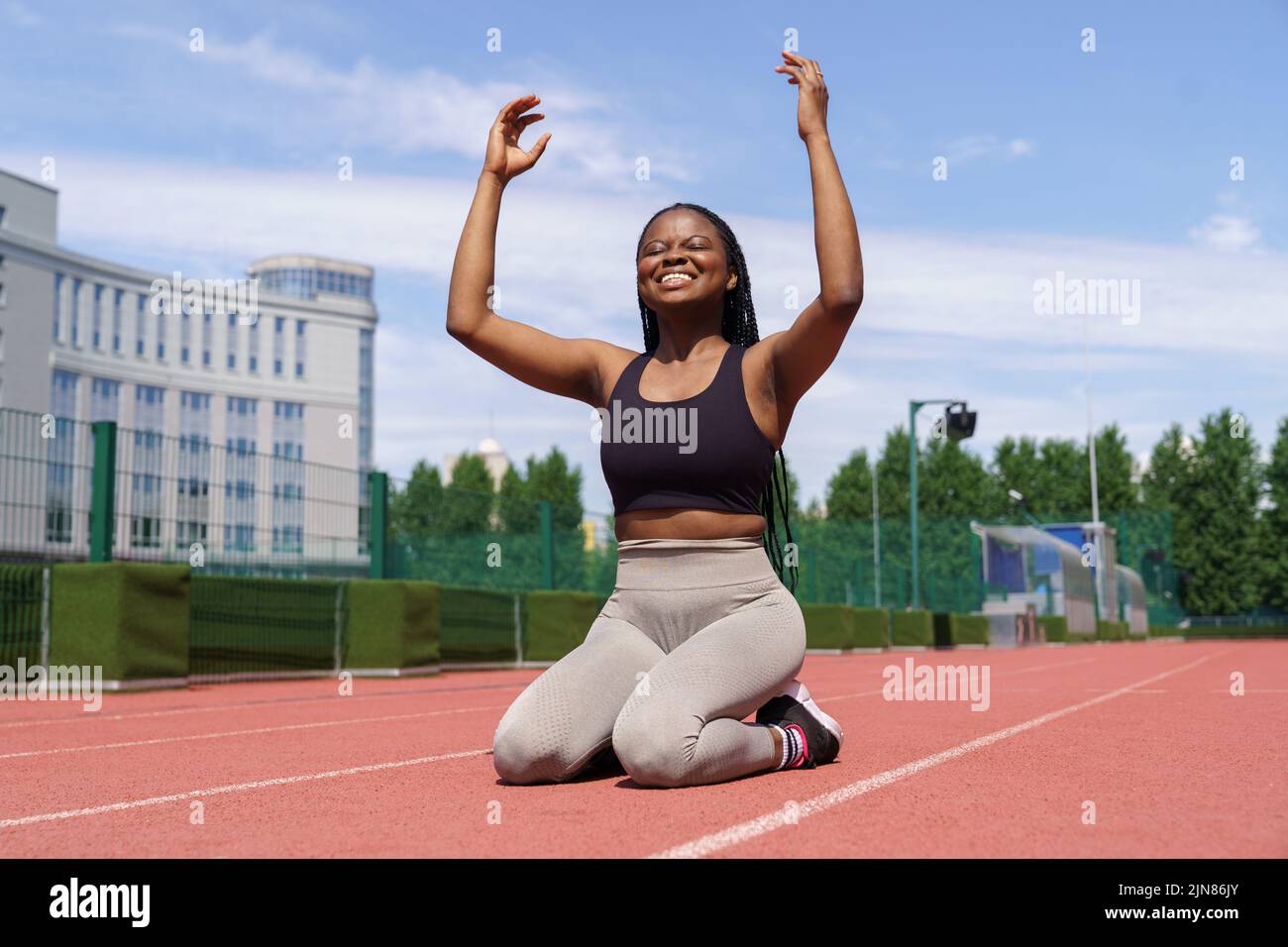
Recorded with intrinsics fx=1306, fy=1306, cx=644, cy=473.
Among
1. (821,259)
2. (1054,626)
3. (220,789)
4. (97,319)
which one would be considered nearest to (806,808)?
(821,259)

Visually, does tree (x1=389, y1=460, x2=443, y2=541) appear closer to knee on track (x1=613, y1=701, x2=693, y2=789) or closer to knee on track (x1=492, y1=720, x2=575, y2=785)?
knee on track (x1=492, y1=720, x2=575, y2=785)

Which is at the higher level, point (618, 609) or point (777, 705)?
point (618, 609)

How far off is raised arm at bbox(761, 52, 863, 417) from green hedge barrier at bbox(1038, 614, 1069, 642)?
4021 centimetres

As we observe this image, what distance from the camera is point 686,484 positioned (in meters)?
4.58

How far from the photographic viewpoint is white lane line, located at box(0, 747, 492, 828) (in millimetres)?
3945

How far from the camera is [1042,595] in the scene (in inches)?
1858

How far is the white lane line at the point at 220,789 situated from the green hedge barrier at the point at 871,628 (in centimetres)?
2483

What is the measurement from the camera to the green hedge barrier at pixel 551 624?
1809 cm

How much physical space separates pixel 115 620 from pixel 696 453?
8.13 meters

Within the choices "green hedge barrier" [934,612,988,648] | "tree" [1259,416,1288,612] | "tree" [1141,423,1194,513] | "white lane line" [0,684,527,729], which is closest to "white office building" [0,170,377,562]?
"green hedge barrier" [934,612,988,648]

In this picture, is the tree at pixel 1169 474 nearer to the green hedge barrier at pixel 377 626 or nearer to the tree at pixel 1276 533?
the tree at pixel 1276 533
